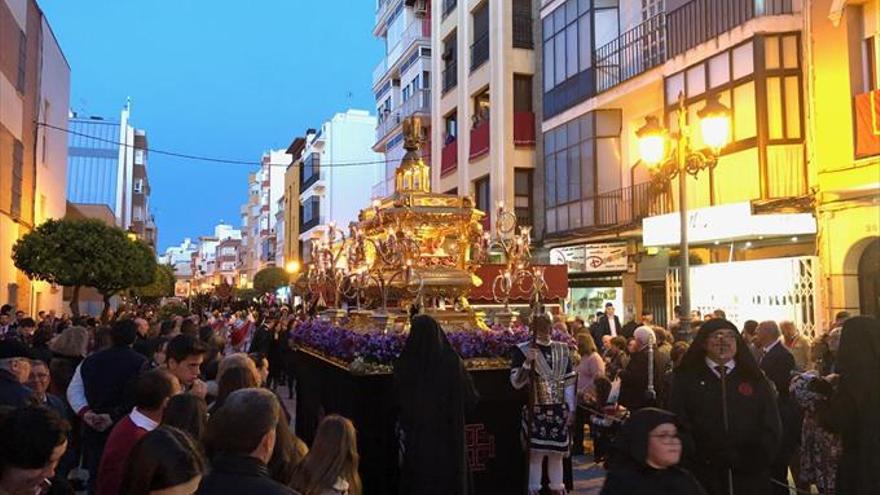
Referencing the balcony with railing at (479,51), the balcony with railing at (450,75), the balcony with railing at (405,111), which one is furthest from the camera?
the balcony with railing at (405,111)

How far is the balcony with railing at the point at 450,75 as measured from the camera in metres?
29.1

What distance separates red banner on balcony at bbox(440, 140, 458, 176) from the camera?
94.6 ft

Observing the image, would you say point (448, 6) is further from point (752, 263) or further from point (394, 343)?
point (394, 343)

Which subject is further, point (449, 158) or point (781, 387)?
point (449, 158)

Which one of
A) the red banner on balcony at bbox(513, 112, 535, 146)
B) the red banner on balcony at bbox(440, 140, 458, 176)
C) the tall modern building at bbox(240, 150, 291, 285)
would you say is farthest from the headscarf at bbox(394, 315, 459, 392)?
the tall modern building at bbox(240, 150, 291, 285)

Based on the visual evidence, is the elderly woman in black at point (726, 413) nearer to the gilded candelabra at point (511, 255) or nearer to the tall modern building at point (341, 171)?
the gilded candelabra at point (511, 255)

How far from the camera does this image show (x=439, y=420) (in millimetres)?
5746

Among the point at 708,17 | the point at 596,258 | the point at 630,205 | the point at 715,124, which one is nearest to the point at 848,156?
the point at 715,124

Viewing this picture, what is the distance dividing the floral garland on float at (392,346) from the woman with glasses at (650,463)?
11.5 ft

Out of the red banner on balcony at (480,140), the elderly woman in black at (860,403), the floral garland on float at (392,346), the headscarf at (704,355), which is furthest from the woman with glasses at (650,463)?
the red banner on balcony at (480,140)

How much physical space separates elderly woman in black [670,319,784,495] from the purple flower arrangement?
2.77 metres

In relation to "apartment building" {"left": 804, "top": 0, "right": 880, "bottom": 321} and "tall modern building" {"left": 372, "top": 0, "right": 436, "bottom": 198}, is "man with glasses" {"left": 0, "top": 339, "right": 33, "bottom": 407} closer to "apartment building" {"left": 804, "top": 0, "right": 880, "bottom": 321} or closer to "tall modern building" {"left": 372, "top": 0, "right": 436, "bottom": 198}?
"apartment building" {"left": 804, "top": 0, "right": 880, "bottom": 321}

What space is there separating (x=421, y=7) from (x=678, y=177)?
2392 centimetres

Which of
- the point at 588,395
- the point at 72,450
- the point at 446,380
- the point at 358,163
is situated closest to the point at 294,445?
the point at 446,380
